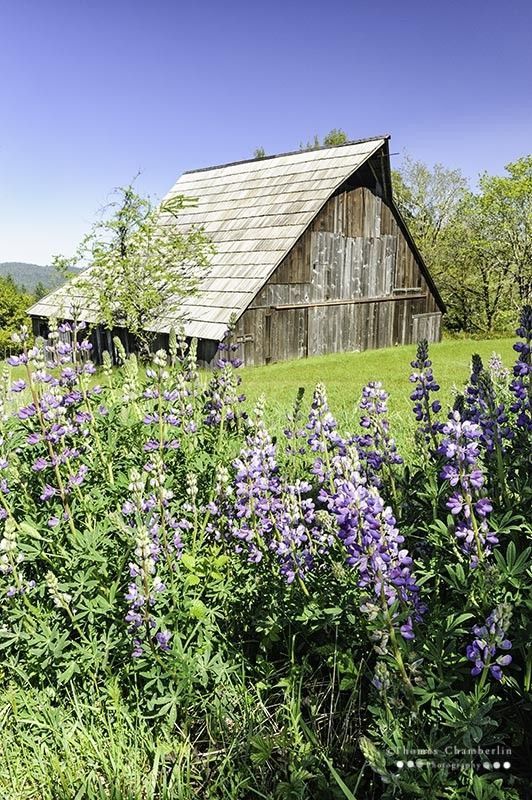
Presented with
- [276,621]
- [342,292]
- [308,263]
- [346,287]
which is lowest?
[276,621]

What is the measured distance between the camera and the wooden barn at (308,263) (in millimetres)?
18516

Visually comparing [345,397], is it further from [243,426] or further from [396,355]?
[396,355]

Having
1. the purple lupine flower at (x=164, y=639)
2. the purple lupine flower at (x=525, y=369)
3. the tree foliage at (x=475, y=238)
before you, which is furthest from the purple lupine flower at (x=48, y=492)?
the tree foliage at (x=475, y=238)

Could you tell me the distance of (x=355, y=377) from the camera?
48.3ft

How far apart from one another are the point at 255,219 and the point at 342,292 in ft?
12.7

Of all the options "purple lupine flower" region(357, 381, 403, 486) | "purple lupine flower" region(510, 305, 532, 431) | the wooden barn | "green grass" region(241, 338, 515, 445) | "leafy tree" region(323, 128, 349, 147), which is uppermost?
"leafy tree" region(323, 128, 349, 147)

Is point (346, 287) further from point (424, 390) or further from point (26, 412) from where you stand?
point (26, 412)

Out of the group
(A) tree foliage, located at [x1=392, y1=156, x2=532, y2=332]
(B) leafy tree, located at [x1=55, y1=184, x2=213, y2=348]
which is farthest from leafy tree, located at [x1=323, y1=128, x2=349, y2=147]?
(B) leafy tree, located at [x1=55, y1=184, x2=213, y2=348]

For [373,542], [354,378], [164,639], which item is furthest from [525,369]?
[354,378]

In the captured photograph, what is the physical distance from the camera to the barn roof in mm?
18219

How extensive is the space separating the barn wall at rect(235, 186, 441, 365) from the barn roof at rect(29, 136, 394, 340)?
0.51 metres

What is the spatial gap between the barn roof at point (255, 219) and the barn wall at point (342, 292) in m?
0.51

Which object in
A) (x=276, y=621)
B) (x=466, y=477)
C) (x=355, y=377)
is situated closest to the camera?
(x=466, y=477)

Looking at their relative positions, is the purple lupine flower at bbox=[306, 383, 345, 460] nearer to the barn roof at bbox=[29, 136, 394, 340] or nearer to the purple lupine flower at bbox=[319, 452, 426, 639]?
the purple lupine flower at bbox=[319, 452, 426, 639]
